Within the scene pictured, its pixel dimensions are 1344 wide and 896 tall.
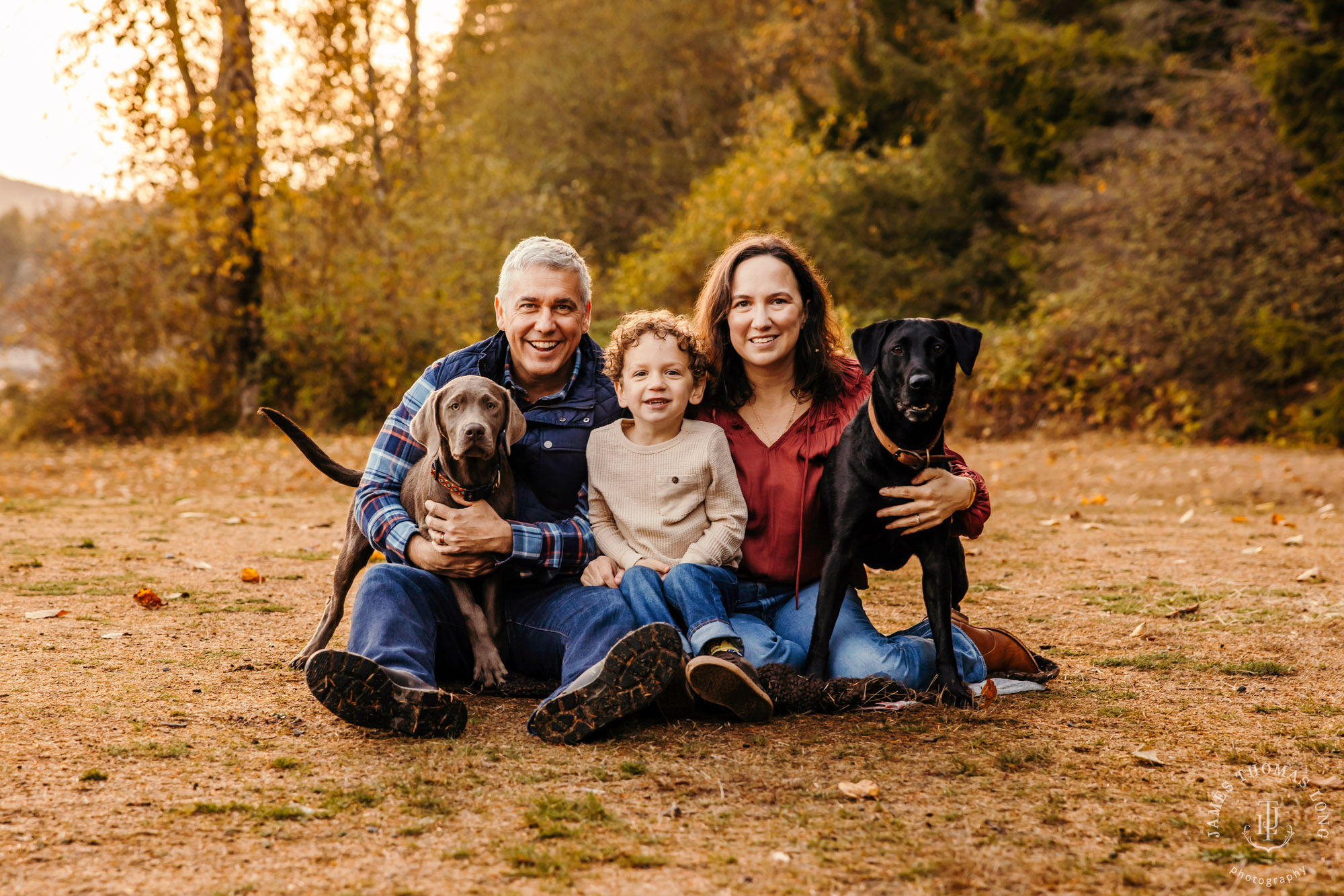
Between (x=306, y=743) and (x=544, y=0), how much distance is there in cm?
2658

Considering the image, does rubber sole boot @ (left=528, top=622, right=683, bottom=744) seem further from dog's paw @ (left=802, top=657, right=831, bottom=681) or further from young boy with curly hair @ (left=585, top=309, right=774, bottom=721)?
dog's paw @ (left=802, top=657, right=831, bottom=681)

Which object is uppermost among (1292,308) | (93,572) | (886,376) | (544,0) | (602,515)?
(544,0)

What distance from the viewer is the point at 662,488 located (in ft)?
11.2

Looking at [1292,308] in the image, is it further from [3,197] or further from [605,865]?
[3,197]

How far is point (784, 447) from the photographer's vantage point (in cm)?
362

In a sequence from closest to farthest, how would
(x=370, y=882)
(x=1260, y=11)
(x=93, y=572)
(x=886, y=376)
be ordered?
(x=370, y=882) → (x=886, y=376) → (x=93, y=572) → (x=1260, y=11)

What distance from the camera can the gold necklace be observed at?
366 cm

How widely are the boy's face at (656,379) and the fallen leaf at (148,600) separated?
2529mm

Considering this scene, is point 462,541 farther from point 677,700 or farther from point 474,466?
point 677,700

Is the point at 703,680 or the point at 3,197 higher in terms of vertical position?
the point at 3,197

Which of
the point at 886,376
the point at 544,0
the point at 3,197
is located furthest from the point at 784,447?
the point at 3,197

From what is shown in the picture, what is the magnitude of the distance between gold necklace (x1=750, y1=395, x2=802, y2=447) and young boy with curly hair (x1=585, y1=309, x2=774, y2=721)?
220mm

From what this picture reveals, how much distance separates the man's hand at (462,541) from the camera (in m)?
3.27

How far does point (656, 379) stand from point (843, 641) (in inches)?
41.7
